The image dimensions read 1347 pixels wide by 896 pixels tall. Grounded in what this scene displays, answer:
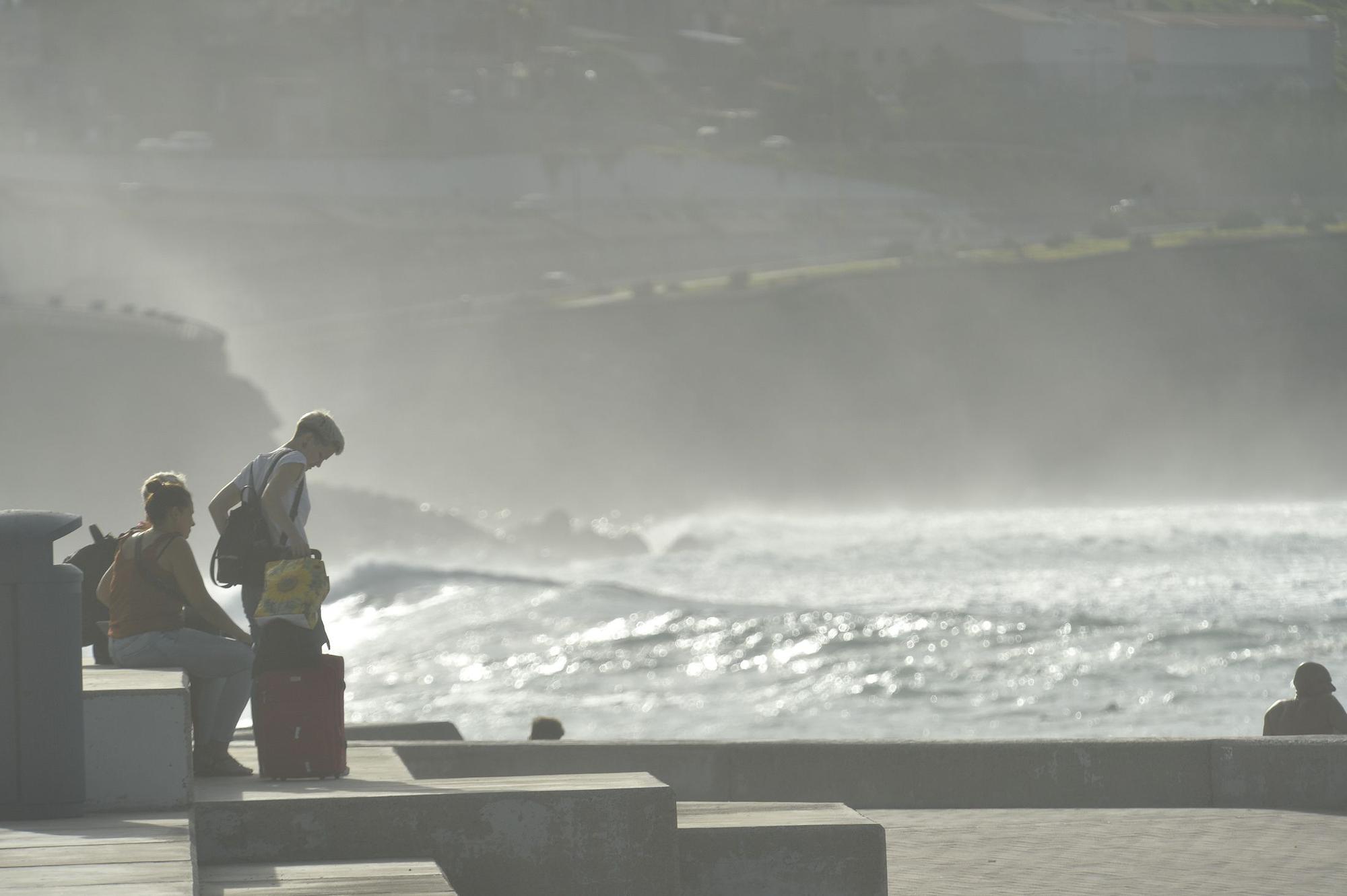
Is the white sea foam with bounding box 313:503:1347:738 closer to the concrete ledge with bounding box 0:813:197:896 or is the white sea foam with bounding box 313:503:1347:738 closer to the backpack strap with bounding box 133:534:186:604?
the backpack strap with bounding box 133:534:186:604

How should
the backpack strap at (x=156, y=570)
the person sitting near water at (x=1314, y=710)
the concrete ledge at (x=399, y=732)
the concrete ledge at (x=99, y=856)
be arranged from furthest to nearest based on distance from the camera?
the concrete ledge at (x=399, y=732)
the person sitting near water at (x=1314, y=710)
the backpack strap at (x=156, y=570)
the concrete ledge at (x=99, y=856)

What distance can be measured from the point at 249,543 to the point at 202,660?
0.38 metres

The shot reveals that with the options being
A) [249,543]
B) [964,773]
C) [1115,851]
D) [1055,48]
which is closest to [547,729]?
[964,773]

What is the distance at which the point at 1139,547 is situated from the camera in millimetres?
39281

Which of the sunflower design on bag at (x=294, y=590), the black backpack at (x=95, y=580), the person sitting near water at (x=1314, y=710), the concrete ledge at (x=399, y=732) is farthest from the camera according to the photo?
the concrete ledge at (x=399, y=732)

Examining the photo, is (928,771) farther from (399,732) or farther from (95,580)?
(95,580)

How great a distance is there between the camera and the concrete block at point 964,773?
25.6 ft

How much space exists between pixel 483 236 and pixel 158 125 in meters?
17.2

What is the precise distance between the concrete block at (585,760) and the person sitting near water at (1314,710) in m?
2.35

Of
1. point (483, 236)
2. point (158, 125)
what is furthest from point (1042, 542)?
point (158, 125)

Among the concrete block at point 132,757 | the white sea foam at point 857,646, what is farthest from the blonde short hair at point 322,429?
the white sea foam at point 857,646

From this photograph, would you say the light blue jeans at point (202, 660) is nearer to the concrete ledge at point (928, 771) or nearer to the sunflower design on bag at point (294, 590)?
the sunflower design on bag at point (294, 590)

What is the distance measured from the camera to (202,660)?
6008mm

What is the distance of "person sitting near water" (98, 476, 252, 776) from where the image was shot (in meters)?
5.98
